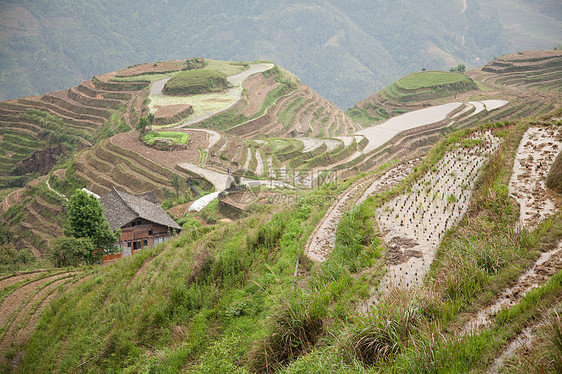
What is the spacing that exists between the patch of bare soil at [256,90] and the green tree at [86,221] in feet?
121

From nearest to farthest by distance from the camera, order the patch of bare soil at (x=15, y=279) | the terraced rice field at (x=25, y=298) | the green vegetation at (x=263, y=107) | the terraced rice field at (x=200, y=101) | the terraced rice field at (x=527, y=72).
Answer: the terraced rice field at (x=25, y=298) → the patch of bare soil at (x=15, y=279) → the green vegetation at (x=263, y=107) → the terraced rice field at (x=200, y=101) → the terraced rice field at (x=527, y=72)

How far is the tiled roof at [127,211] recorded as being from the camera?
24.2m

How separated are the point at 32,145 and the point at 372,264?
59.6 meters

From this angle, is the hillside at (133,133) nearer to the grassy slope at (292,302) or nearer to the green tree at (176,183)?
the green tree at (176,183)

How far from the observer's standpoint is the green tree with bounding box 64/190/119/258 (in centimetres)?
1862

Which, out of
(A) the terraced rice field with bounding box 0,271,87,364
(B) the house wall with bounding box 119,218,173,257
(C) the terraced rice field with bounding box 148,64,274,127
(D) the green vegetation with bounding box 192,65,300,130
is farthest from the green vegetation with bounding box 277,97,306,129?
(A) the terraced rice field with bounding box 0,271,87,364

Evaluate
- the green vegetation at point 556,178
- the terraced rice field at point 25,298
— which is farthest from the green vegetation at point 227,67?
the green vegetation at point 556,178

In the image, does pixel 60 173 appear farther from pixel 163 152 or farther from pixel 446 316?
pixel 446 316

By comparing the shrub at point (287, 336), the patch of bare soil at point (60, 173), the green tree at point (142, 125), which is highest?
the green tree at point (142, 125)

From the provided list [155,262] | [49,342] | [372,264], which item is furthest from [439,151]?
[49,342]

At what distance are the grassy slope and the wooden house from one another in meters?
12.3

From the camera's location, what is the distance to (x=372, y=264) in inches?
280

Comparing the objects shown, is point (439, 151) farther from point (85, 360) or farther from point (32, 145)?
point (32, 145)

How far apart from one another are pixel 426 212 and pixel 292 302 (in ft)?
15.1
